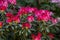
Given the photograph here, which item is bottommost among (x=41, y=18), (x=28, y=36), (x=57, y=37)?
(x=57, y=37)

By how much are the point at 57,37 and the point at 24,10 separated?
64 centimetres

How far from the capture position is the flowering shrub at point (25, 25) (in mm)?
2428

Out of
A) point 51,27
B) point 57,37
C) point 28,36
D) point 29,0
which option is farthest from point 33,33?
point 29,0

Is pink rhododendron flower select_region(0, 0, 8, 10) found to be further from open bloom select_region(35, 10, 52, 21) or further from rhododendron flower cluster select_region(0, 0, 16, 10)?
open bloom select_region(35, 10, 52, 21)

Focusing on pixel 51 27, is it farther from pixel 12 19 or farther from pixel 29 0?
pixel 29 0

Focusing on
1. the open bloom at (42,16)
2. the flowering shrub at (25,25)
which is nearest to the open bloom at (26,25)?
the flowering shrub at (25,25)

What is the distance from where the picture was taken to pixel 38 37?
2406 millimetres

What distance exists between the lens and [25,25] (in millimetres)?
2410

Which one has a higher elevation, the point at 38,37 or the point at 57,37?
the point at 38,37

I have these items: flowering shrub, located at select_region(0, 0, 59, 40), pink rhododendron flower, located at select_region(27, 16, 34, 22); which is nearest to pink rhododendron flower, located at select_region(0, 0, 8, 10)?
flowering shrub, located at select_region(0, 0, 59, 40)

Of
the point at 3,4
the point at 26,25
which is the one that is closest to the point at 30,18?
the point at 26,25

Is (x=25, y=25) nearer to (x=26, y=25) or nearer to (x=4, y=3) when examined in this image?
(x=26, y=25)

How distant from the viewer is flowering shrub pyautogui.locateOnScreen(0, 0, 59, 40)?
7.97ft

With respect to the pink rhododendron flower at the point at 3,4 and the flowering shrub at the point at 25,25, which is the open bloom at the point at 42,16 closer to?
the flowering shrub at the point at 25,25
